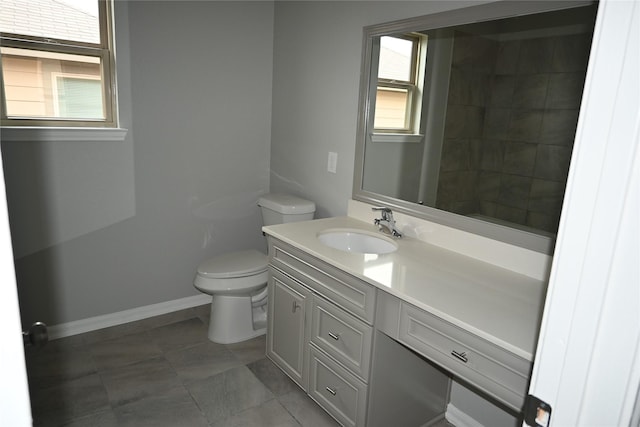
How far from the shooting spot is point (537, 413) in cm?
66

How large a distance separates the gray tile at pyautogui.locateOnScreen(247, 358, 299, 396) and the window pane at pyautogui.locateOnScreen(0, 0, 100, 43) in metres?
2.14

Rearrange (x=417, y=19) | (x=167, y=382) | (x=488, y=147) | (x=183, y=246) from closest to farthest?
(x=488, y=147) < (x=417, y=19) < (x=167, y=382) < (x=183, y=246)

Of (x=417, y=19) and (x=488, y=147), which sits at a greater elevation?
(x=417, y=19)

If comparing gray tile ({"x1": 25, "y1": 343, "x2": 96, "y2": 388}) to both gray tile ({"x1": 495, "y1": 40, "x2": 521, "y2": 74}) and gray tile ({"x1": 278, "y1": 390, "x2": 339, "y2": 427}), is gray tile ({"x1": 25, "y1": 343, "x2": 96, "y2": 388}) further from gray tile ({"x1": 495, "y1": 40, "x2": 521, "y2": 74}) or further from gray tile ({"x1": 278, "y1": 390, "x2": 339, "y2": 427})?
gray tile ({"x1": 495, "y1": 40, "x2": 521, "y2": 74})

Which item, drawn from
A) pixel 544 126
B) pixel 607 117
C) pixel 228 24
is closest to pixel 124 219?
pixel 228 24

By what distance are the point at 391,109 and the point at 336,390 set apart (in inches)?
57.8

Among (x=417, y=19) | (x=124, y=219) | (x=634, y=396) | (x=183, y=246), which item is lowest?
(x=183, y=246)

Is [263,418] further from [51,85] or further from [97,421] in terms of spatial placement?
[51,85]

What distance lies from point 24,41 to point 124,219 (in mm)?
1117

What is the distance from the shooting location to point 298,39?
2879mm

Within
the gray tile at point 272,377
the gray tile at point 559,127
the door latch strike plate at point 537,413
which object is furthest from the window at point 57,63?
the door latch strike plate at point 537,413

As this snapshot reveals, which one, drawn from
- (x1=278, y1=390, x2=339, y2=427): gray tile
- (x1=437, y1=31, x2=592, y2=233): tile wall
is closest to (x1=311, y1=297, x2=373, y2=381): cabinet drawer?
(x1=278, y1=390, x2=339, y2=427): gray tile

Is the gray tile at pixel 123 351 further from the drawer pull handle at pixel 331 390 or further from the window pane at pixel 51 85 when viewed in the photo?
the window pane at pixel 51 85

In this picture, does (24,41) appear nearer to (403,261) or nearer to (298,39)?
(298,39)
